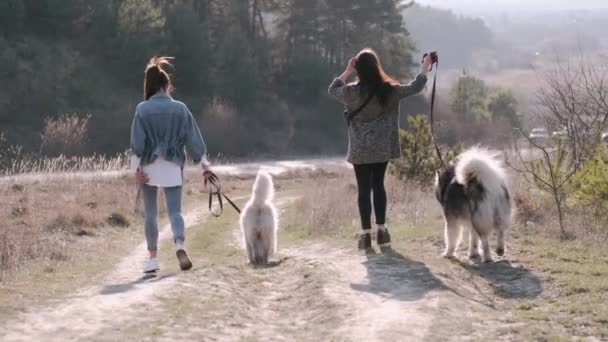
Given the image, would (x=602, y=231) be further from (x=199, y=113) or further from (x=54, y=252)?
(x=199, y=113)

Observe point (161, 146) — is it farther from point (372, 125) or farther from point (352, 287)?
point (352, 287)

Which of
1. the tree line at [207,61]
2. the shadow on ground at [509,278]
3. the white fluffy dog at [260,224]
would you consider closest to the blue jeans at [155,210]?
the white fluffy dog at [260,224]

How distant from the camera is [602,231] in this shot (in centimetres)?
1069

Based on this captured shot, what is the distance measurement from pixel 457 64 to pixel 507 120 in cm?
13833

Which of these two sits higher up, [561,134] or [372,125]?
[372,125]

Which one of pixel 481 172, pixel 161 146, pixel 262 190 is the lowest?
pixel 262 190

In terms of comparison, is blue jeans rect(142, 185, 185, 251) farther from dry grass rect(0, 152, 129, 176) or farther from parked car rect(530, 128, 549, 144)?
dry grass rect(0, 152, 129, 176)

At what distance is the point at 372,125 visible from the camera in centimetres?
870

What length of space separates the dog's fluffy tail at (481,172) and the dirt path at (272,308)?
1085mm

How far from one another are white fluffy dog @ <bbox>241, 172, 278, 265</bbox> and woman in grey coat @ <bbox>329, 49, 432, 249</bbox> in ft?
3.76

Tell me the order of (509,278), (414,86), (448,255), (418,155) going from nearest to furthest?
(509,278)
(414,86)
(448,255)
(418,155)

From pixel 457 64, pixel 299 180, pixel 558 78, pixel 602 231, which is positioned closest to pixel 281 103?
pixel 299 180

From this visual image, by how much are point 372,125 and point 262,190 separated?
5.16 ft

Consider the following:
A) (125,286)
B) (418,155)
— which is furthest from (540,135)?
(125,286)
